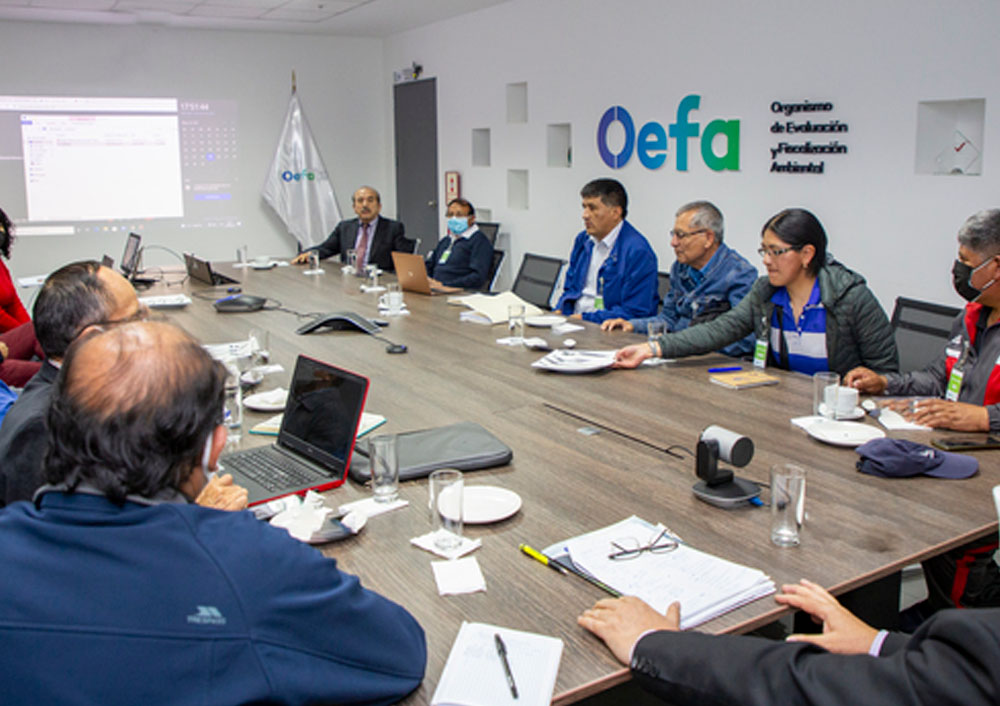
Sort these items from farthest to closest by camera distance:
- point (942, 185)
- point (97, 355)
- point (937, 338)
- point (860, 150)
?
point (860, 150)
point (942, 185)
point (937, 338)
point (97, 355)

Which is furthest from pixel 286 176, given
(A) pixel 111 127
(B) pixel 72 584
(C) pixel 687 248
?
(B) pixel 72 584

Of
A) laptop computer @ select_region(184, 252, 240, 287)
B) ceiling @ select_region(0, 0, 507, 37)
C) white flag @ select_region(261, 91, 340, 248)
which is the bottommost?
laptop computer @ select_region(184, 252, 240, 287)

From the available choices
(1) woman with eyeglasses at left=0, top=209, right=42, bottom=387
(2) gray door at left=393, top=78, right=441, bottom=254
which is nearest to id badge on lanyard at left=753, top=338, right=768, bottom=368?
(1) woman with eyeglasses at left=0, top=209, right=42, bottom=387

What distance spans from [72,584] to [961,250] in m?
2.65

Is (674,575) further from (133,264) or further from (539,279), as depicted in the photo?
(133,264)

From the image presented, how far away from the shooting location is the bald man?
1.70m

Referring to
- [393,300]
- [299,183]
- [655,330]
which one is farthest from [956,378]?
[299,183]

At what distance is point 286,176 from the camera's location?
28.6 ft

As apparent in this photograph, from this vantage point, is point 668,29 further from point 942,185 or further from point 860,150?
point 942,185

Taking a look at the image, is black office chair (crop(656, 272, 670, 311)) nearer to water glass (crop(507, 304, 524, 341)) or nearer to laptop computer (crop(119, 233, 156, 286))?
water glass (crop(507, 304, 524, 341))

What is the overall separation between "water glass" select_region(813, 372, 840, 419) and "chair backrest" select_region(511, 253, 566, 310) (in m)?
2.97

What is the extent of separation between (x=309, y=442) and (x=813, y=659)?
1.37 metres

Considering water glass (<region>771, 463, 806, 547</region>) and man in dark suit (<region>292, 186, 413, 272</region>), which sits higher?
man in dark suit (<region>292, 186, 413, 272</region>)

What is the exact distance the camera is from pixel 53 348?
7.04 feet
